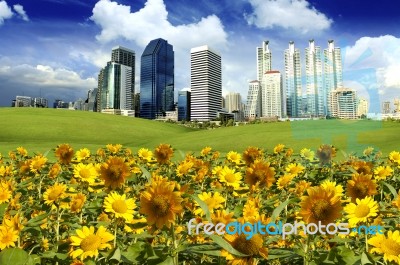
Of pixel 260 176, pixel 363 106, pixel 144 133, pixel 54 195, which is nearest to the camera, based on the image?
pixel 54 195

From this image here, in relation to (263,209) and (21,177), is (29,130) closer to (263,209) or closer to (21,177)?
(21,177)

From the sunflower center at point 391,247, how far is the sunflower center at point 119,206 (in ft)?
4.78

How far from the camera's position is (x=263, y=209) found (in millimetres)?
3154

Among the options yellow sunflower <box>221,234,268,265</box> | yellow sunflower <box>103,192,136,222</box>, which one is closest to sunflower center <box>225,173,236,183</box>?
yellow sunflower <box>103,192,136,222</box>

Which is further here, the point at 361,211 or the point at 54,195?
the point at 54,195

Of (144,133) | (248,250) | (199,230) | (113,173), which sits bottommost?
(199,230)

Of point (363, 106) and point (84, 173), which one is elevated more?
point (363, 106)

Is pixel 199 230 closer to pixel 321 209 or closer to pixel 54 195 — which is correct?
pixel 321 209

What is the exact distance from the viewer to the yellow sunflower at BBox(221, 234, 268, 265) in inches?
58.8

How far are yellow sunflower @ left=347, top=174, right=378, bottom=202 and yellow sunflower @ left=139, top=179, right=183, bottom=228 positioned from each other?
5.02 ft

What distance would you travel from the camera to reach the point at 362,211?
2.30 m

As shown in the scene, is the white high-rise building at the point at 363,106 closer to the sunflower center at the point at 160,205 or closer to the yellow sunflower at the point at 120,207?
the yellow sunflower at the point at 120,207

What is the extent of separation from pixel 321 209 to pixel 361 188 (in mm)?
1001

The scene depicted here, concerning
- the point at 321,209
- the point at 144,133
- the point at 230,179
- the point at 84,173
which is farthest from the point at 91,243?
the point at 144,133
